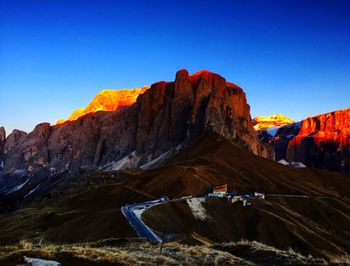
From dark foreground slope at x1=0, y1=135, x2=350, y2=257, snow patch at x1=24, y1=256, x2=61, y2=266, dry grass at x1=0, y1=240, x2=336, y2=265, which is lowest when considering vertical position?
dark foreground slope at x1=0, y1=135, x2=350, y2=257

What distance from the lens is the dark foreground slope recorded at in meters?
77.0

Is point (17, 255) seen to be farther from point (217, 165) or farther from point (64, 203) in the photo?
point (217, 165)

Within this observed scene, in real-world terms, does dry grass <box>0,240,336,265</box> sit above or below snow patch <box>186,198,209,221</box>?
above

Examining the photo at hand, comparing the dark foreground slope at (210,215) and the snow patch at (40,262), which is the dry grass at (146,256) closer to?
the snow patch at (40,262)

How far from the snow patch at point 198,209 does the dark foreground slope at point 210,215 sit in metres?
1.82

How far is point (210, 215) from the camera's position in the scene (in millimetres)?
93125

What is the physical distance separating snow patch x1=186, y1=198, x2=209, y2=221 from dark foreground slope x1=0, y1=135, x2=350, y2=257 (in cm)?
Answer: 182

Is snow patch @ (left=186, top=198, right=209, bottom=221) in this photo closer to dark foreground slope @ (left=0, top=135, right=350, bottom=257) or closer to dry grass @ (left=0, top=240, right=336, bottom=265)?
dark foreground slope @ (left=0, top=135, right=350, bottom=257)

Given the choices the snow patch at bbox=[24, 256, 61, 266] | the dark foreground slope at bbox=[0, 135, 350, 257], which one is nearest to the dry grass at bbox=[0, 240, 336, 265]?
the snow patch at bbox=[24, 256, 61, 266]

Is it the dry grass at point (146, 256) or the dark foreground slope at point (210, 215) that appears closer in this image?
the dry grass at point (146, 256)

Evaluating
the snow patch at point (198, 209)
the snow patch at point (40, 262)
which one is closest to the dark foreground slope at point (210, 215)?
the snow patch at point (198, 209)

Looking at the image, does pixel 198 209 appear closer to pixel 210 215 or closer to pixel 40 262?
pixel 210 215

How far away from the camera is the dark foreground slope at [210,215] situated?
77.0 metres

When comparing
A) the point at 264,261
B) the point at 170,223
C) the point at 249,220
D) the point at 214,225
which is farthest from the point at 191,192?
the point at 264,261
